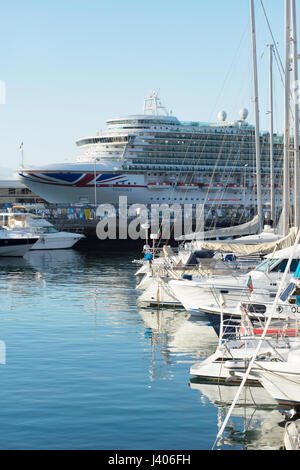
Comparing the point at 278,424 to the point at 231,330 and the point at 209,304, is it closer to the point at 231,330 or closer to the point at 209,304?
the point at 231,330

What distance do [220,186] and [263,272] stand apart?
2654 inches

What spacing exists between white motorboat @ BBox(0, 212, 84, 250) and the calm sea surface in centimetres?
2856

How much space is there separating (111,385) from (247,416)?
3.40m

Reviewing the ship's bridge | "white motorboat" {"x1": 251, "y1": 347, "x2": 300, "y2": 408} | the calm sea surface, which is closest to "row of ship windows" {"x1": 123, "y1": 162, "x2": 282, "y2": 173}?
the ship's bridge

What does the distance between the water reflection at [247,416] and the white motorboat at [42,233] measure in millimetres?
41894

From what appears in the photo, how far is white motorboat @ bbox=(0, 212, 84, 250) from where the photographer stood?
56.7 metres

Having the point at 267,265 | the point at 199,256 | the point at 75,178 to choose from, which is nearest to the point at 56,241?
the point at 75,178

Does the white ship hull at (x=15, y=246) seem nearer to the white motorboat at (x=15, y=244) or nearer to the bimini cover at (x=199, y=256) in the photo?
the white motorboat at (x=15, y=244)

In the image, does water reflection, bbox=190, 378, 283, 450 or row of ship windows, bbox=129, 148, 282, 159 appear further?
row of ship windows, bbox=129, 148, 282, 159

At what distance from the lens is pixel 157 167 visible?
8731 cm

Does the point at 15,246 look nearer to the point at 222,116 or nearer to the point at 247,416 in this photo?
the point at 247,416

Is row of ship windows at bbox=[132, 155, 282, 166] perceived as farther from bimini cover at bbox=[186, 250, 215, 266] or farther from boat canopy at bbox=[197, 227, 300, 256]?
bimini cover at bbox=[186, 250, 215, 266]

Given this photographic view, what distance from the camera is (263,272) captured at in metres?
20.9
